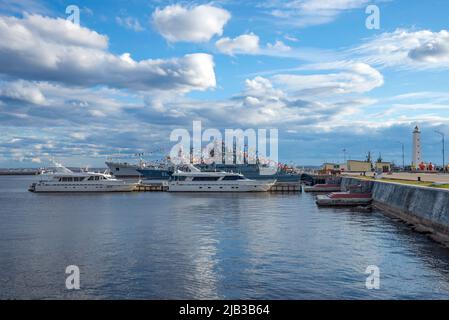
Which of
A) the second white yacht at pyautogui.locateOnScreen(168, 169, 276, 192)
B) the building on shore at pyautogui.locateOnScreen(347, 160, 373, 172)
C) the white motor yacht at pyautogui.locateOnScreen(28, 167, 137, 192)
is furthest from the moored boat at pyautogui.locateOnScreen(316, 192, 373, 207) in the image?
the building on shore at pyautogui.locateOnScreen(347, 160, 373, 172)

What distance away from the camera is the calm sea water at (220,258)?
19.0 meters

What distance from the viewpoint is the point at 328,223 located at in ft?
133

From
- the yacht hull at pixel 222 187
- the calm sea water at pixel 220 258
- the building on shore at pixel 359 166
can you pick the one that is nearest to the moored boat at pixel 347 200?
the calm sea water at pixel 220 258

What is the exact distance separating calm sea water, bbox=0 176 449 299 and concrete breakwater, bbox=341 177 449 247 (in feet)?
4.12

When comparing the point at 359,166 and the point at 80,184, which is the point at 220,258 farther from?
the point at 359,166

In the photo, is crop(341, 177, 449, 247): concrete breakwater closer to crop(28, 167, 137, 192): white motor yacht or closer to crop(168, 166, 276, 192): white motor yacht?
crop(168, 166, 276, 192): white motor yacht

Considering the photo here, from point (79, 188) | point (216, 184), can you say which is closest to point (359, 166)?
point (216, 184)

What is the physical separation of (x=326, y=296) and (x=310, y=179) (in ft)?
342

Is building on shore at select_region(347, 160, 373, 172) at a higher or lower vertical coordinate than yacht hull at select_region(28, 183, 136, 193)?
higher

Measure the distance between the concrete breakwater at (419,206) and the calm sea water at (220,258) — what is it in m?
1.26

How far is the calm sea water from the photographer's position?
1898 centimetres

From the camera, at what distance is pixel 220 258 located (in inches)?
995
